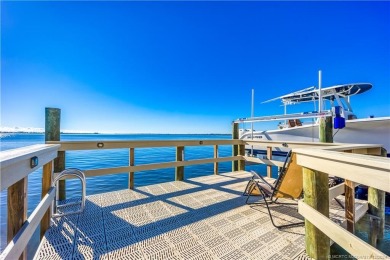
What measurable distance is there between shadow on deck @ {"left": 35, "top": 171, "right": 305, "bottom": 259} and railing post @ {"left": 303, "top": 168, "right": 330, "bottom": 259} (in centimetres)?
16

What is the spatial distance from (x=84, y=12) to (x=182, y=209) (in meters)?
→ 7.04

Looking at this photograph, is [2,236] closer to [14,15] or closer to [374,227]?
[14,15]

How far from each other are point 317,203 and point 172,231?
162 cm

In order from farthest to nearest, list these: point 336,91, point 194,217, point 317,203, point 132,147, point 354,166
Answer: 1. point 336,91
2. point 132,147
3. point 194,217
4. point 317,203
5. point 354,166

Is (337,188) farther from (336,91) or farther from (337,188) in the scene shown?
(336,91)

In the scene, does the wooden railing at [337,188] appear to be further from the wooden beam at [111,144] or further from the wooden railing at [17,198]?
the wooden beam at [111,144]

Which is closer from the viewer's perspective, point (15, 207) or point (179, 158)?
point (15, 207)

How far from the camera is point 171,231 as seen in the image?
2.22 meters

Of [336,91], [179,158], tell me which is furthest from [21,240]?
[336,91]

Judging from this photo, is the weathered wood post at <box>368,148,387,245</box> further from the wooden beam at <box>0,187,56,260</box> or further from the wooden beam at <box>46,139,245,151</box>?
the wooden beam at <box>0,187,56,260</box>

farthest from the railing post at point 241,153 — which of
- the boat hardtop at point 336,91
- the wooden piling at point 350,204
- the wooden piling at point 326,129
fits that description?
the boat hardtop at point 336,91

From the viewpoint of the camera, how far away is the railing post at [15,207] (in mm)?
1162

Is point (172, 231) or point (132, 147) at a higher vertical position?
point (132, 147)

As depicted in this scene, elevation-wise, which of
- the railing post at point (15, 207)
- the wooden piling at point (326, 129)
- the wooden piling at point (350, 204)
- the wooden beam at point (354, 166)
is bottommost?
the wooden piling at point (350, 204)
